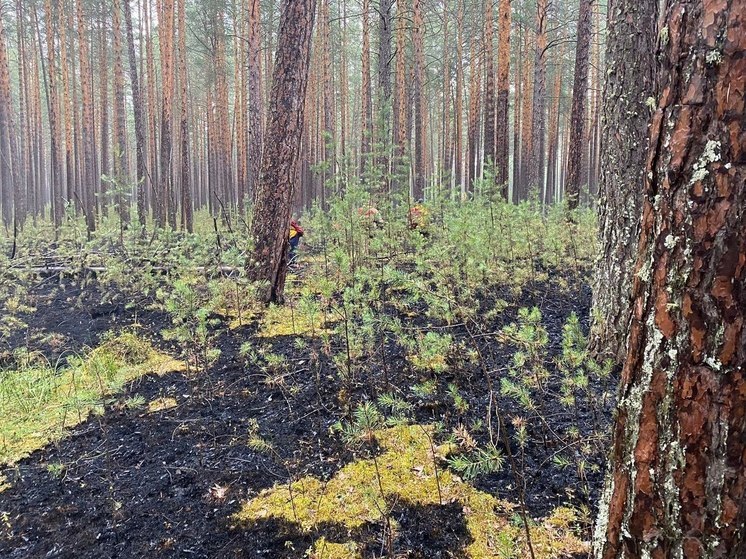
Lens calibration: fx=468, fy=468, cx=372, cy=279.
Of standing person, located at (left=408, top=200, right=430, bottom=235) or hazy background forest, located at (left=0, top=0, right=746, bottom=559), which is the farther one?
standing person, located at (left=408, top=200, right=430, bottom=235)

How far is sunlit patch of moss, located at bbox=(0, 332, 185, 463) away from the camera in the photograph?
335 cm

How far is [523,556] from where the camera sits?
6.35 feet

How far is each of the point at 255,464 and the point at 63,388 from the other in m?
2.47

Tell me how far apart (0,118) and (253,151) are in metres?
11.8

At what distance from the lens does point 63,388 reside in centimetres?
416

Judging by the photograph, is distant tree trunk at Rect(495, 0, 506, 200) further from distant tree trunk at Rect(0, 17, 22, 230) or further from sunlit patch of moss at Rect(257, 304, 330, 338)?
distant tree trunk at Rect(0, 17, 22, 230)

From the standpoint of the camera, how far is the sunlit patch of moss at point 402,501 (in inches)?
80.3

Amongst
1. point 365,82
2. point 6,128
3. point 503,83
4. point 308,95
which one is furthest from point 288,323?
point 6,128

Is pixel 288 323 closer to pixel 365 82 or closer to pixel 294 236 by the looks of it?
pixel 294 236

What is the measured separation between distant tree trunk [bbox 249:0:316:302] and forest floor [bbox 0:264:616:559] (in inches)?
61.2

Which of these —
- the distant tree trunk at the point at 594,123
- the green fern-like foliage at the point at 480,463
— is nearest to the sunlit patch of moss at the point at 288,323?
the green fern-like foliage at the point at 480,463

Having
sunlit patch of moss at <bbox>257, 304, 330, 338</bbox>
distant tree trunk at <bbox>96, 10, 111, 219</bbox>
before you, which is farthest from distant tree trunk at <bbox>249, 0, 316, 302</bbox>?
distant tree trunk at <bbox>96, 10, 111, 219</bbox>

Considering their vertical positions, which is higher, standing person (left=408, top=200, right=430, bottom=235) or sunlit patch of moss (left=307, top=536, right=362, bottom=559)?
standing person (left=408, top=200, right=430, bottom=235)

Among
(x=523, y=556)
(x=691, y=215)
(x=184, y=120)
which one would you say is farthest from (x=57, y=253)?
(x=691, y=215)
